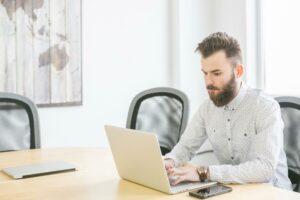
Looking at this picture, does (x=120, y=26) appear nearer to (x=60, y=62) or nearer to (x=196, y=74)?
(x=60, y=62)

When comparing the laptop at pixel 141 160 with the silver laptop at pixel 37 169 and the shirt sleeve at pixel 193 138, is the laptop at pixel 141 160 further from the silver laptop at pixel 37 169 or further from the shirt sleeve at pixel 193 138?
the shirt sleeve at pixel 193 138

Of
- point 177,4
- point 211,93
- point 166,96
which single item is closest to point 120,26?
point 177,4

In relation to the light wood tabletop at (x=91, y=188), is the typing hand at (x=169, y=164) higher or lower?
higher

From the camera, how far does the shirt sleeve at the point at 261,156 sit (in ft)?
5.16

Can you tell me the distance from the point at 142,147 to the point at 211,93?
627 mm

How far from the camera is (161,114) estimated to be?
8.68ft

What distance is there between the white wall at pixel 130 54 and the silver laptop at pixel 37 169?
1.33m

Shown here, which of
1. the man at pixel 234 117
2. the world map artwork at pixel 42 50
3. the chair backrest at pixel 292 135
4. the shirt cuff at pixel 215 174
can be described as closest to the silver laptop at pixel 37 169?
the man at pixel 234 117

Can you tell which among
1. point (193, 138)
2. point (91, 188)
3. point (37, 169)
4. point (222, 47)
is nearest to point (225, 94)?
point (222, 47)

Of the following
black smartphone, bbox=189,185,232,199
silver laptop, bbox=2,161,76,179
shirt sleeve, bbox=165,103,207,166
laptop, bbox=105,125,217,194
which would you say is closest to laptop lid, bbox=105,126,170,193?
laptop, bbox=105,125,217,194

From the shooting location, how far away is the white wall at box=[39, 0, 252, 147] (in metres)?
3.38

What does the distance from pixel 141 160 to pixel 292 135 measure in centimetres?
83

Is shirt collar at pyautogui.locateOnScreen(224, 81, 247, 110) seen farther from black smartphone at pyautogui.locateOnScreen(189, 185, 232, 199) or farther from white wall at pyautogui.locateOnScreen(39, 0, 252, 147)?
white wall at pyautogui.locateOnScreen(39, 0, 252, 147)

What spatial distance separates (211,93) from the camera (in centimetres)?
196
